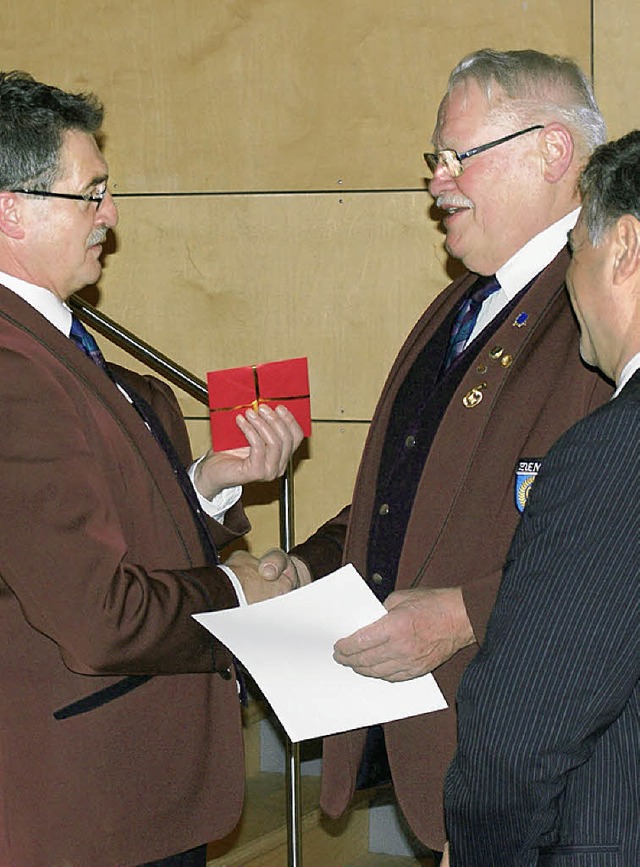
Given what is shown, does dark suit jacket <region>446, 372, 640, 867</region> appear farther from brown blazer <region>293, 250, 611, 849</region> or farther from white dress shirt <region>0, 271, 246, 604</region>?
white dress shirt <region>0, 271, 246, 604</region>

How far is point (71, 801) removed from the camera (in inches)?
86.2

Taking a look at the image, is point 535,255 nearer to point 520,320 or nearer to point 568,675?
point 520,320

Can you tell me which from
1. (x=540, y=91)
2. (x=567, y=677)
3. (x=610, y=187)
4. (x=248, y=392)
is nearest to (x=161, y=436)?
(x=248, y=392)

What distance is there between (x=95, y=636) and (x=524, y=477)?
2.45 feet

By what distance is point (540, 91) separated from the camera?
2.37 metres

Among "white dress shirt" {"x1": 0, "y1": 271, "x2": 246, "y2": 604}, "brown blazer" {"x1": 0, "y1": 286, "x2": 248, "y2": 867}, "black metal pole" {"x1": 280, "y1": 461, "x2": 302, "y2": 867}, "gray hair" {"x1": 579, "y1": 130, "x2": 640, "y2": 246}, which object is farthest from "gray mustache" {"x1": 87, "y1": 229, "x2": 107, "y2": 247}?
"black metal pole" {"x1": 280, "y1": 461, "x2": 302, "y2": 867}

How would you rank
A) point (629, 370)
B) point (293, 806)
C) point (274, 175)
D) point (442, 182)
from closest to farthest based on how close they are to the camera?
point (629, 370), point (442, 182), point (293, 806), point (274, 175)

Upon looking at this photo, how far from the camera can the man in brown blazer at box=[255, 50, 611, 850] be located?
7.13 feet

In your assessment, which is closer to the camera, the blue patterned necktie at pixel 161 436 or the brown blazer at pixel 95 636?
the brown blazer at pixel 95 636

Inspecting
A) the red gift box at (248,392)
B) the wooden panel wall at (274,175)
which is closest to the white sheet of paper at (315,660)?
the red gift box at (248,392)

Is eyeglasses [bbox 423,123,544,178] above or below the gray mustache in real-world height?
above

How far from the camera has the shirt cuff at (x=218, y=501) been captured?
8.95ft

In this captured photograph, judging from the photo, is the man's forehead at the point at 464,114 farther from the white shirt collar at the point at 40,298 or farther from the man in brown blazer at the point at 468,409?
the white shirt collar at the point at 40,298

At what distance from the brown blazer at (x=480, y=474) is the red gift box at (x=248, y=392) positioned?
385 mm
